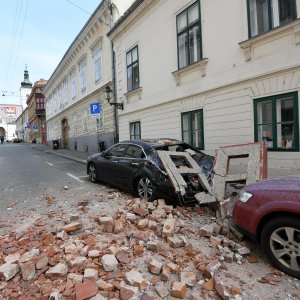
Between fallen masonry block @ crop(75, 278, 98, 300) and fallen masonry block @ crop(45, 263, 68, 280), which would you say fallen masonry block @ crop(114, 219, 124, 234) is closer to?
fallen masonry block @ crop(45, 263, 68, 280)

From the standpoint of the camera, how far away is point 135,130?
14.2 meters

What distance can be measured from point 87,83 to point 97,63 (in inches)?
97.9

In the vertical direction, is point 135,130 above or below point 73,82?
Answer: below

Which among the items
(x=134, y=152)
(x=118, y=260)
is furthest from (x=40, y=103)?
(x=118, y=260)

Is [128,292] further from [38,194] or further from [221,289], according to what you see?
[38,194]

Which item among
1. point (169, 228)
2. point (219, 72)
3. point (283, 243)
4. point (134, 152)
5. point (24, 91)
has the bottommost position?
point (169, 228)

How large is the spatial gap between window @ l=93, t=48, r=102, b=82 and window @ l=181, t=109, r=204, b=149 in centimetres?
1011

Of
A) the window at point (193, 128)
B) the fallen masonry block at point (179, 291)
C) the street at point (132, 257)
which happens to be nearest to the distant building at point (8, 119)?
the window at point (193, 128)

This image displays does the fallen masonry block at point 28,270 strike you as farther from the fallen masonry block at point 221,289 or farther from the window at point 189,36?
the window at point 189,36

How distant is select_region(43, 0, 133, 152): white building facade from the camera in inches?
673

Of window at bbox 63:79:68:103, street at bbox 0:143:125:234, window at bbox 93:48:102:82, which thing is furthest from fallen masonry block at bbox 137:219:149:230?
window at bbox 63:79:68:103

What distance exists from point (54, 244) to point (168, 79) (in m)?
8.70

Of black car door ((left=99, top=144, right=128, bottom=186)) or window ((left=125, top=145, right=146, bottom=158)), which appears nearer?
window ((left=125, top=145, right=146, bottom=158))

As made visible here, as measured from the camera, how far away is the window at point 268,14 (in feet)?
22.9
